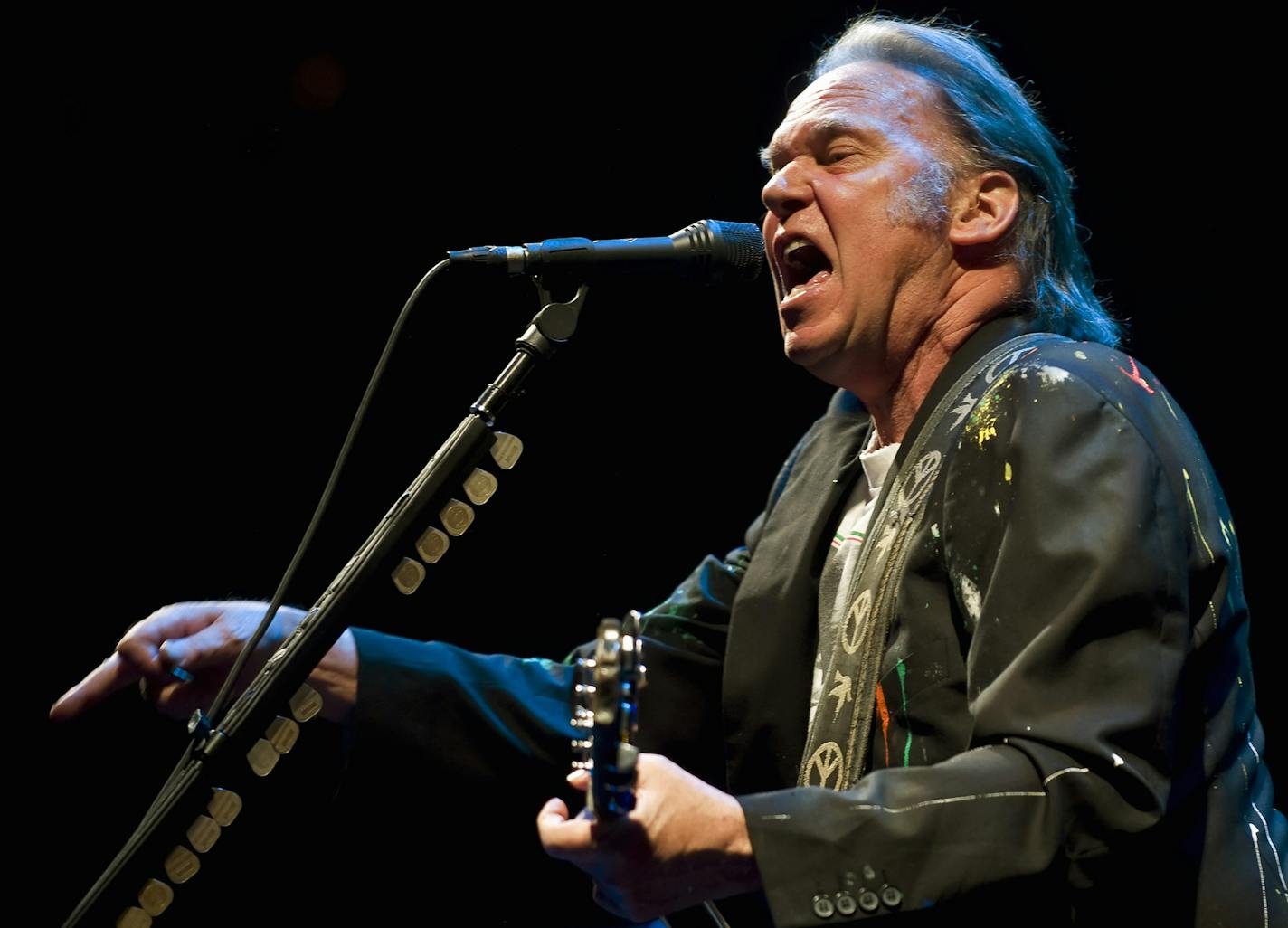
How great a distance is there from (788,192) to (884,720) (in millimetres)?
925

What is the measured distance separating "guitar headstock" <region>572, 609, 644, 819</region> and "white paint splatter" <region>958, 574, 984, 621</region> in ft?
1.79

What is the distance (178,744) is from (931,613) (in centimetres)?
179

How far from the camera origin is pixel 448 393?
9.36 ft

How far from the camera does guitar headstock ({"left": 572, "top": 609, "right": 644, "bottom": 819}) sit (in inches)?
40.1

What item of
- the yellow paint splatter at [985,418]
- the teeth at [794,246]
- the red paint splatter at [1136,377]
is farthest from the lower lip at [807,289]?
the red paint splatter at [1136,377]

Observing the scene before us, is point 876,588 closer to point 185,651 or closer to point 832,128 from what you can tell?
point 832,128

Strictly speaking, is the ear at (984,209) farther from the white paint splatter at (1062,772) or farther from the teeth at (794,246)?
the white paint splatter at (1062,772)

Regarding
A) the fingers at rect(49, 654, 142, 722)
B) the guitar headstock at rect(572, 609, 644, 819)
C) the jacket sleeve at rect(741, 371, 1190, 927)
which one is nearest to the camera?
the guitar headstock at rect(572, 609, 644, 819)

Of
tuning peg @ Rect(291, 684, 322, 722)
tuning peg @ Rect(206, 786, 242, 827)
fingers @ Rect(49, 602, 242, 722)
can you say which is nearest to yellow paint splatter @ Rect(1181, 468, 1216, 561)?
tuning peg @ Rect(291, 684, 322, 722)

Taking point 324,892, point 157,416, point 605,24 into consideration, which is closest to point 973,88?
point 605,24

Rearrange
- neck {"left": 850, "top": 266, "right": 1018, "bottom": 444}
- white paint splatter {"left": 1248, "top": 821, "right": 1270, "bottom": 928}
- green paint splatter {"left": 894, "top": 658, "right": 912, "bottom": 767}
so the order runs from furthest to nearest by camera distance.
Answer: neck {"left": 850, "top": 266, "right": 1018, "bottom": 444}
green paint splatter {"left": 894, "top": 658, "right": 912, "bottom": 767}
white paint splatter {"left": 1248, "top": 821, "right": 1270, "bottom": 928}

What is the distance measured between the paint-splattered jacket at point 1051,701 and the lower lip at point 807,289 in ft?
0.90

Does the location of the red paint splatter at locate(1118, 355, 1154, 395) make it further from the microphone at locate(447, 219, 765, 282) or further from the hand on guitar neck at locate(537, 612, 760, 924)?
the hand on guitar neck at locate(537, 612, 760, 924)

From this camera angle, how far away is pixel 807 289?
78.8 inches
